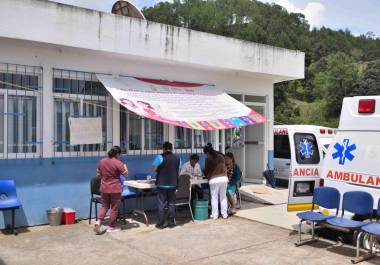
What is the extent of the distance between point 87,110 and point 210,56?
3.20m

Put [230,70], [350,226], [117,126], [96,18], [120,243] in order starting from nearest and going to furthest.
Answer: [350,226], [120,243], [96,18], [117,126], [230,70]

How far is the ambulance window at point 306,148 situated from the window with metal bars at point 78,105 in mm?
3765

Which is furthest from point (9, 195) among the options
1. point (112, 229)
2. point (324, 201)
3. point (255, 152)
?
point (255, 152)

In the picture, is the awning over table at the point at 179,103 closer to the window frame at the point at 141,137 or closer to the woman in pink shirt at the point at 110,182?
the window frame at the point at 141,137

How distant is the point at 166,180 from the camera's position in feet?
24.8

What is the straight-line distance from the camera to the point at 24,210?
7.51 m

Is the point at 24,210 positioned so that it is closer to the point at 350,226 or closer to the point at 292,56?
the point at 350,226

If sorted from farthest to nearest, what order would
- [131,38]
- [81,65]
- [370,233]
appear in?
[131,38] → [81,65] → [370,233]

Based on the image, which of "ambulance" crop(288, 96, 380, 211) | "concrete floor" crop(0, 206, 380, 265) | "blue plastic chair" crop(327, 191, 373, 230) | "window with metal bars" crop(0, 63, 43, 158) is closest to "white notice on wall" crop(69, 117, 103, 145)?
"window with metal bars" crop(0, 63, 43, 158)

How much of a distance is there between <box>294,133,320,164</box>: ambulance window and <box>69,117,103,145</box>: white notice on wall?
12.5ft

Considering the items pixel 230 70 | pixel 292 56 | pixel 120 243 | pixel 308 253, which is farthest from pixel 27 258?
pixel 292 56

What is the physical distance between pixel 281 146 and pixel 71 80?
776cm

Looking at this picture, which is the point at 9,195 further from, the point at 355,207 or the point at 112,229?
the point at 355,207

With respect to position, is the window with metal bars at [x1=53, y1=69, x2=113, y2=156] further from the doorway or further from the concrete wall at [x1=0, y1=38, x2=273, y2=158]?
the doorway
